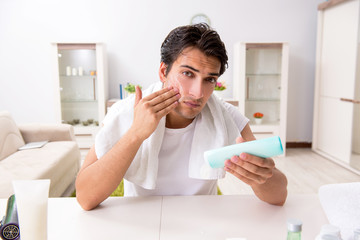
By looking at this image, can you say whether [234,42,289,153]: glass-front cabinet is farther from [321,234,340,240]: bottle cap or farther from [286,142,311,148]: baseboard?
[321,234,340,240]: bottle cap

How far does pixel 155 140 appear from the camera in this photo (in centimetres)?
115

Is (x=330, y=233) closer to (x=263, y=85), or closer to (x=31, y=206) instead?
(x=31, y=206)

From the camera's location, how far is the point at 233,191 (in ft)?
9.21

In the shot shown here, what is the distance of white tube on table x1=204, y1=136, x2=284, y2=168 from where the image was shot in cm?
74

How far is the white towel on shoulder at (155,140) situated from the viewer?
3.65 ft

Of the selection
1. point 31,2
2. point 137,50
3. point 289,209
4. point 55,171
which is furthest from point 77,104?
point 289,209

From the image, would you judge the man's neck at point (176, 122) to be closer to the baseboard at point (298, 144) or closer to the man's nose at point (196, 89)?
the man's nose at point (196, 89)

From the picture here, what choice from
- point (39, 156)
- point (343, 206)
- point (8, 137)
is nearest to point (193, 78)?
point (343, 206)

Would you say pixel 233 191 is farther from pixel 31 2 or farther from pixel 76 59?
pixel 31 2

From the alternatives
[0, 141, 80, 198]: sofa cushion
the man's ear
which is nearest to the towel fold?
the man's ear

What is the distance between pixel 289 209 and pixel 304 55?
367 centimetres

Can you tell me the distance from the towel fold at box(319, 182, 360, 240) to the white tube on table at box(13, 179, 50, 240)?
731 mm

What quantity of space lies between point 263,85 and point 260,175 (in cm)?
346

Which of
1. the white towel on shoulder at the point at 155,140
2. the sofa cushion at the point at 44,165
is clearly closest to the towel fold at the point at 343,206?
the white towel on shoulder at the point at 155,140
